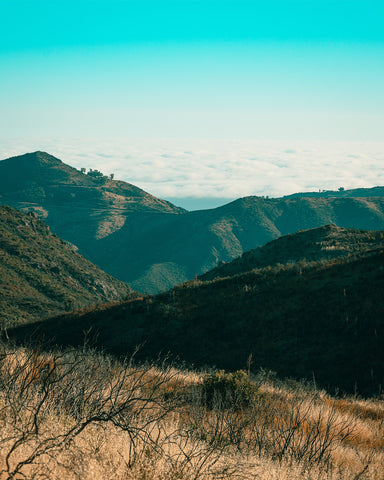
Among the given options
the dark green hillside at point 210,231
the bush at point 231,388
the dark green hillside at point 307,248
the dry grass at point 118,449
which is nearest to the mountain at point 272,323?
the bush at point 231,388

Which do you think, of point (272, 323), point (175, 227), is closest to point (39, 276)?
→ point (272, 323)

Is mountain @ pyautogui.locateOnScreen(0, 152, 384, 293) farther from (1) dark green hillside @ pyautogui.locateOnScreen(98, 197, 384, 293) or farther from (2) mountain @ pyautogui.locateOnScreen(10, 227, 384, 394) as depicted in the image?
(2) mountain @ pyautogui.locateOnScreen(10, 227, 384, 394)

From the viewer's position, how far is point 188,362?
27.6 m

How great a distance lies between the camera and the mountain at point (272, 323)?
79.1ft

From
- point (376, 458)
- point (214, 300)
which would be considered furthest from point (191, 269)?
point (376, 458)

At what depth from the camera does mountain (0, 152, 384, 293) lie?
15262 centimetres

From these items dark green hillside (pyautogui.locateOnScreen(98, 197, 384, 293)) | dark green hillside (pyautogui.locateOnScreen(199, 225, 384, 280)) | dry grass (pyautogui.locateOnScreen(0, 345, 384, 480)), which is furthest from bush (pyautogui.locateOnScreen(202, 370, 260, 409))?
dark green hillside (pyautogui.locateOnScreen(98, 197, 384, 293))

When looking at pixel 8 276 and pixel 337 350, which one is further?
pixel 8 276

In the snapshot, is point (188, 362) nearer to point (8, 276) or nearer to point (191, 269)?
point (8, 276)

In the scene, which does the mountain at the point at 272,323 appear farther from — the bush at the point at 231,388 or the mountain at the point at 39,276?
the mountain at the point at 39,276

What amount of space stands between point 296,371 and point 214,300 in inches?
541

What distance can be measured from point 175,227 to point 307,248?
127m

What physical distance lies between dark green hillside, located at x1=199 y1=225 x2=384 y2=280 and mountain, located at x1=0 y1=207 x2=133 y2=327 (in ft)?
53.5

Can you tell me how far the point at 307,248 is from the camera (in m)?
55.8
